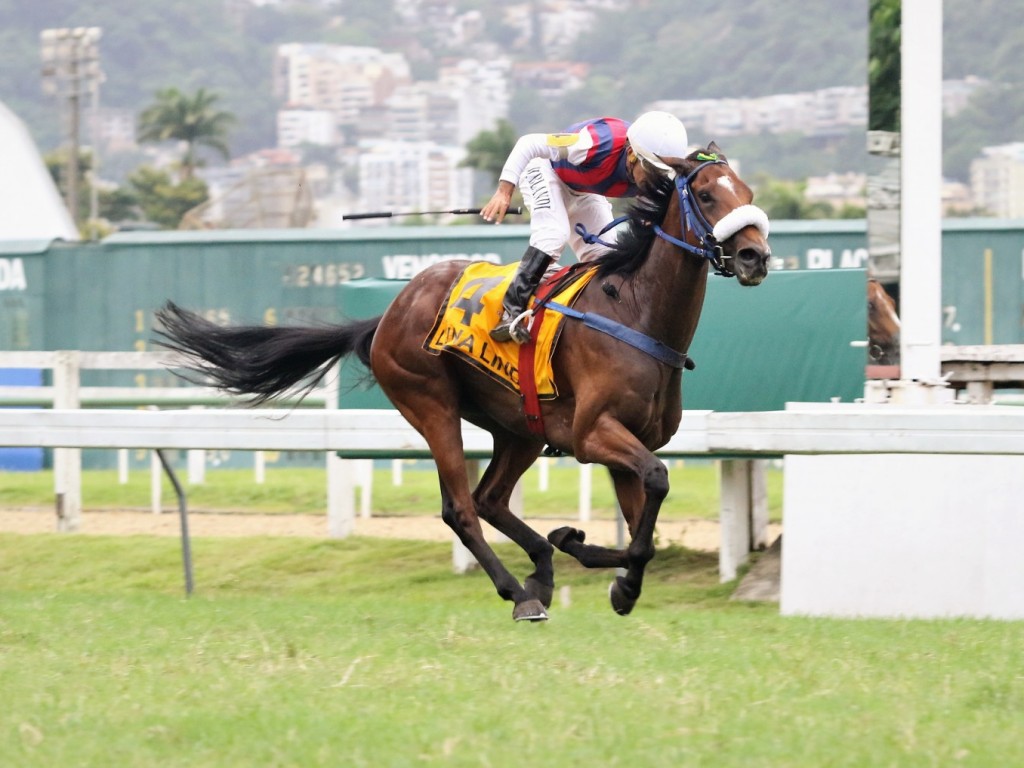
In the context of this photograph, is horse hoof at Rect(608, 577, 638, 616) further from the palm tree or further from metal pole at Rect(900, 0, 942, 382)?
the palm tree

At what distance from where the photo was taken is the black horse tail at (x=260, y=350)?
7293 millimetres

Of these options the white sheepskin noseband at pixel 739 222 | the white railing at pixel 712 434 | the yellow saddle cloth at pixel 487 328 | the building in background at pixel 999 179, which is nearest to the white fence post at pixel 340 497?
the white railing at pixel 712 434

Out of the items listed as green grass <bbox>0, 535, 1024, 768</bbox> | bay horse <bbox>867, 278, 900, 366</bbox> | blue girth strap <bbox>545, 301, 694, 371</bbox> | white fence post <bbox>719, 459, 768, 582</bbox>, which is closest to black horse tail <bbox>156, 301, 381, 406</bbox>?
green grass <bbox>0, 535, 1024, 768</bbox>

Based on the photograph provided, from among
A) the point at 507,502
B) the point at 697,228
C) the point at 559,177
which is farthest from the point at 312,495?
the point at 697,228

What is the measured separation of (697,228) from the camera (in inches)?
223

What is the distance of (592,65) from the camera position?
13662cm

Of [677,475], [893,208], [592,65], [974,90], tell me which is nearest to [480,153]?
[677,475]

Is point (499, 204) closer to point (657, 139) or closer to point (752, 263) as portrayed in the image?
point (657, 139)

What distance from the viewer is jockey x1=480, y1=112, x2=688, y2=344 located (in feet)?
19.7

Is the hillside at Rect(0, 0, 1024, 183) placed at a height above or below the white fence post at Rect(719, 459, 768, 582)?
above

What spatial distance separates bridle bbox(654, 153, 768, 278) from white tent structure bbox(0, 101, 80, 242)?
25.7 m

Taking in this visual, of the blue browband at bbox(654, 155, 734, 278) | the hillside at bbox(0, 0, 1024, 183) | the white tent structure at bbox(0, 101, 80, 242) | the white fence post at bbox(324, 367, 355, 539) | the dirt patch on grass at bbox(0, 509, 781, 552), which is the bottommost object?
the dirt patch on grass at bbox(0, 509, 781, 552)

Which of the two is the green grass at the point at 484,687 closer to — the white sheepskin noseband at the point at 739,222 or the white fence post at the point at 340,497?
the white sheepskin noseband at the point at 739,222

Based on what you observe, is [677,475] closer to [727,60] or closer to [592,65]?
[727,60]
